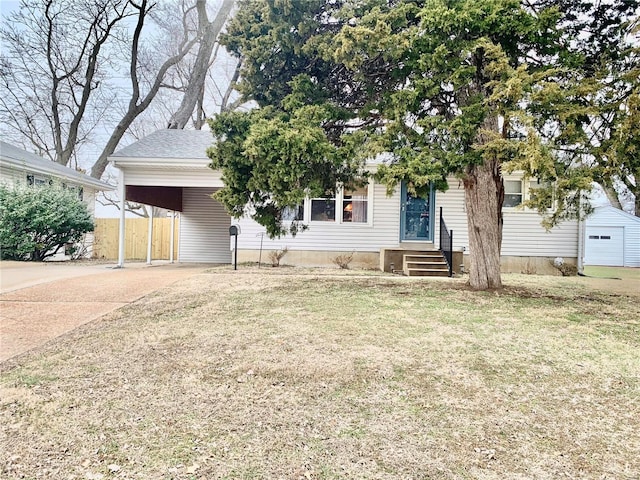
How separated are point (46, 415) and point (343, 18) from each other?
6707mm

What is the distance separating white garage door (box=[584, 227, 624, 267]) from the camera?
70.1 ft

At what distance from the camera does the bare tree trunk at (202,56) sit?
21328 mm

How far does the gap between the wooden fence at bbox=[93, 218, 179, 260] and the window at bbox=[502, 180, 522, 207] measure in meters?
12.6

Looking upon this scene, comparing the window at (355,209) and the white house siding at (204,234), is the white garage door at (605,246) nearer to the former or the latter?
the window at (355,209)

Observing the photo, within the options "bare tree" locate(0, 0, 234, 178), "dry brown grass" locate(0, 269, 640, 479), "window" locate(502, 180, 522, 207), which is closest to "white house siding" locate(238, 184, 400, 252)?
"window" locate(502, 180, 522, 207)

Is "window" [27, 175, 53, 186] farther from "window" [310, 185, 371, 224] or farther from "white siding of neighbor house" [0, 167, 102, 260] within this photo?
"window" [310, 185, 371, 224]

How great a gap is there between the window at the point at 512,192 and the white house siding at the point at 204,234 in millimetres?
9717

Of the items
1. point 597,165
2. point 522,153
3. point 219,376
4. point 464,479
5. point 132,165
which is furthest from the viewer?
point 132,165

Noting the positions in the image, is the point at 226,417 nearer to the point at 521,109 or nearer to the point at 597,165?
the point at 521,109

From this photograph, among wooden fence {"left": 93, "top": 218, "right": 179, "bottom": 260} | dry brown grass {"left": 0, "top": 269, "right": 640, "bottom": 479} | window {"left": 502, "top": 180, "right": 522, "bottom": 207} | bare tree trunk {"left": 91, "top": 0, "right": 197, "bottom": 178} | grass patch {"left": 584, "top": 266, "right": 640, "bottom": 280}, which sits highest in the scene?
bare tree trunk {"left": 91, "top": 0, "right": 197, "bottom": 178}

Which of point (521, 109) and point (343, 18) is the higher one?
point (343, 18)

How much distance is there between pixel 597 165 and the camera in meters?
6.21

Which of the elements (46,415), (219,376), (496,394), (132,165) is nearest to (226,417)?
(219,376)

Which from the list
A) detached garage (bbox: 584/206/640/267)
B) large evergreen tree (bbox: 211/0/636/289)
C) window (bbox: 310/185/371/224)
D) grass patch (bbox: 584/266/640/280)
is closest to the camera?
large evergreen tree (bbox: 211/0/636/289)
